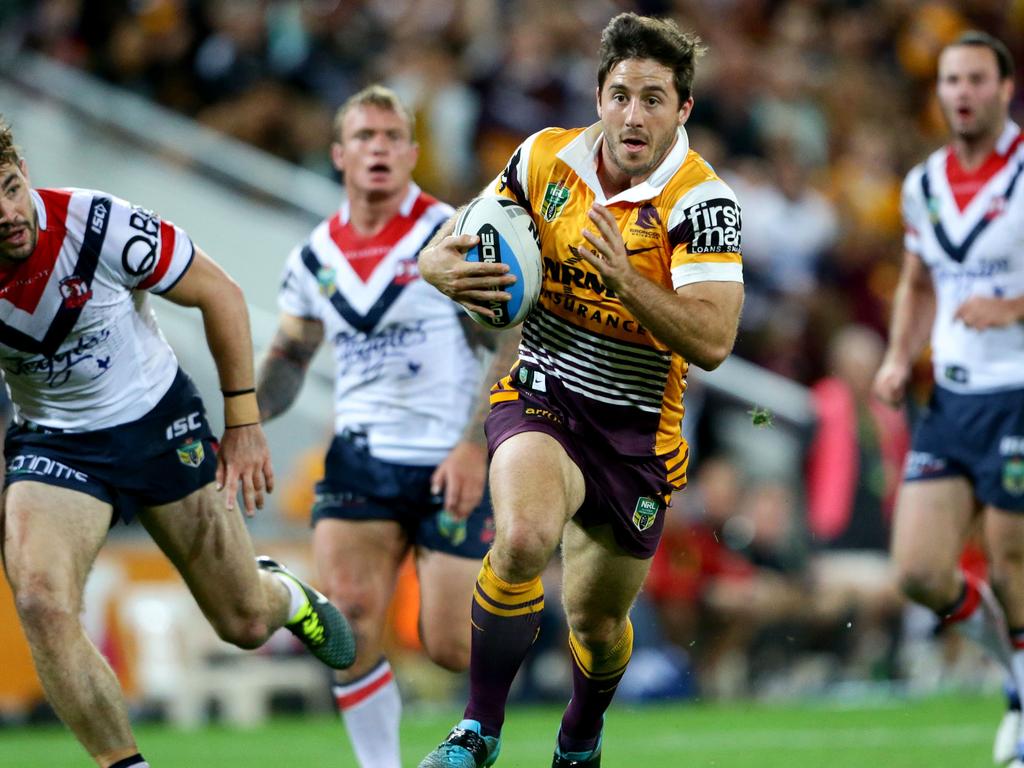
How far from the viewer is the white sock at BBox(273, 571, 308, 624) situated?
22.0ft

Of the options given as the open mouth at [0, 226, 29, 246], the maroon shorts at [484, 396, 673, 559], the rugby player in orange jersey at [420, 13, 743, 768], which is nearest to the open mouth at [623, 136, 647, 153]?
the rugby player in orange jersey at [420, 13, 743, 768]

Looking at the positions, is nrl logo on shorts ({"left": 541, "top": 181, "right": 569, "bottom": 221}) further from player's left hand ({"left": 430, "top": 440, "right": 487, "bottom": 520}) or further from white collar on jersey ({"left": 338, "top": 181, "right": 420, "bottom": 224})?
white collar on jersey ({"left": 338, "top": 181, "right": 420, "bottom": 224})

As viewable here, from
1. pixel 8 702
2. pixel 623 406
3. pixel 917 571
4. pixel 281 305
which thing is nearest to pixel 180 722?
pixel 8 702

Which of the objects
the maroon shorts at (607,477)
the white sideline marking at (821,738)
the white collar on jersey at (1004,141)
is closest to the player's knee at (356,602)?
Answer: the maroon shorts at (607,477)

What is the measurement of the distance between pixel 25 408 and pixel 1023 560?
4.59m

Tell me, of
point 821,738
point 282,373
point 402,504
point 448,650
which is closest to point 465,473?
point 402,504

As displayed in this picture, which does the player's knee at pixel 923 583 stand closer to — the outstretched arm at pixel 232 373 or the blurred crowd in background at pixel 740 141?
the outstretched arm at pixel 232 373

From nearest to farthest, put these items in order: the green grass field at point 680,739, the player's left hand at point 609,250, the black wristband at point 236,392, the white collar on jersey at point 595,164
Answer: the player's left hand at point 609,250
the white collar on jersey at point 595,164
the black wristband at point 236,392
the green grass field at point 680,739

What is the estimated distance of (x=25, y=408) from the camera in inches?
240

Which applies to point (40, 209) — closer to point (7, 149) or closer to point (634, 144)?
point (7, 149)

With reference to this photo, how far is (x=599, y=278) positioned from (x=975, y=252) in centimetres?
286

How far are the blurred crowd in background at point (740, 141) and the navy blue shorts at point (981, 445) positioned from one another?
14.4ft

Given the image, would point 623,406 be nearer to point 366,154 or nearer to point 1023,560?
point 366,154

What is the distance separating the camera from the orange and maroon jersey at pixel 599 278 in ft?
18.5
